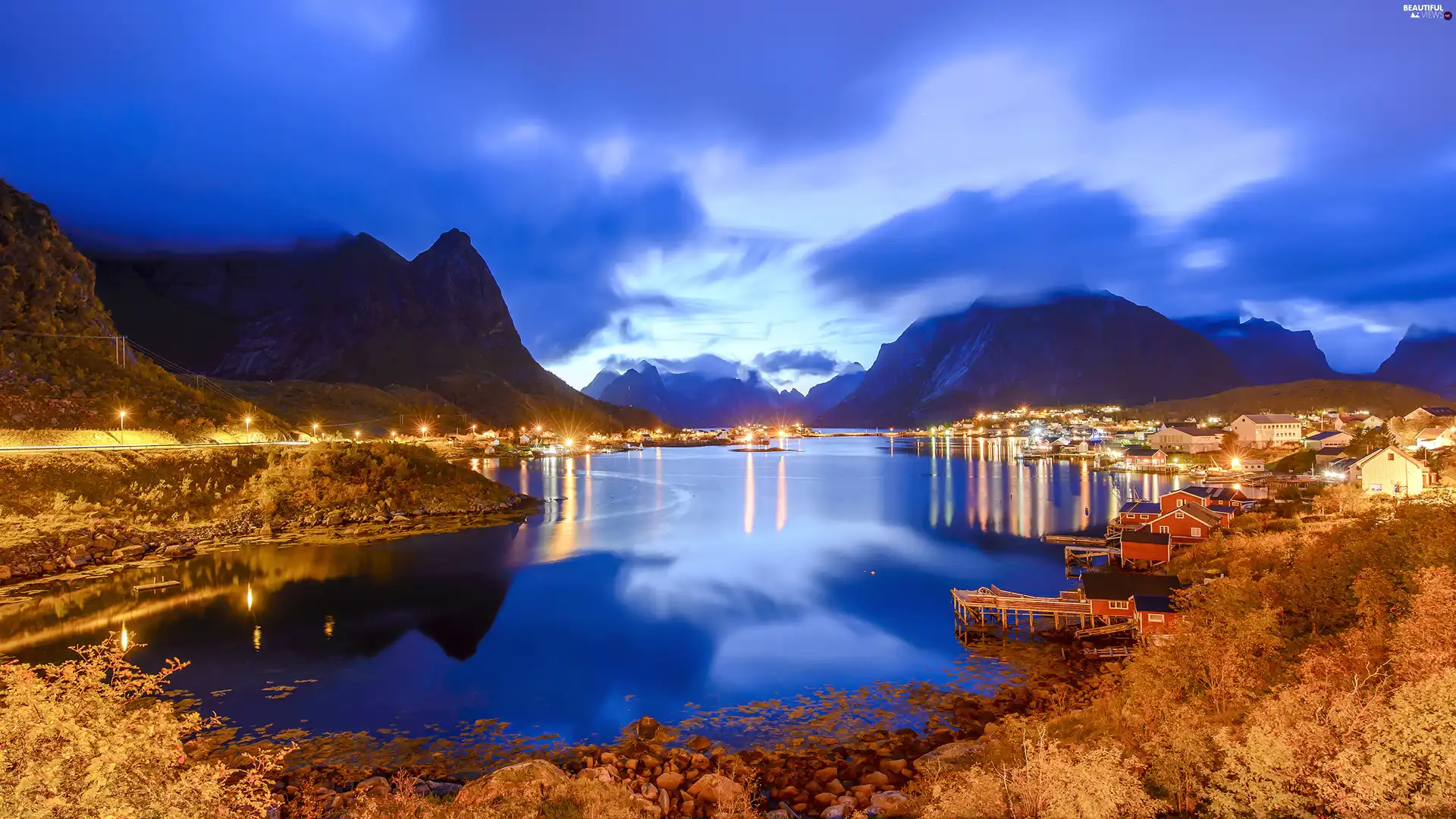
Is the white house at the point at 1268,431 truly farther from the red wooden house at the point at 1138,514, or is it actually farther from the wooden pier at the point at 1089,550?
the wooden pier at the point at 1089,550

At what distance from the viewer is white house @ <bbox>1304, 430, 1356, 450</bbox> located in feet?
238

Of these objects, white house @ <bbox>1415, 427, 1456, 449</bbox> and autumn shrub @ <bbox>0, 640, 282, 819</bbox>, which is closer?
autumn shrub @ <bbox>0, 640, 282, 819</bbox>

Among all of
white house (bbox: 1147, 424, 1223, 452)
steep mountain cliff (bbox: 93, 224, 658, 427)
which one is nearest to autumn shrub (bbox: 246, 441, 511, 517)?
white house (bbox: 1147, 424, 1223, 452)

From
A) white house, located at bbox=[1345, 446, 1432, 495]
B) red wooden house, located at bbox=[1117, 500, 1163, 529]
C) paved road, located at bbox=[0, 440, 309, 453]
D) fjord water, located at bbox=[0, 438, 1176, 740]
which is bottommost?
fjord water, located at bbox=[0, 438, 1176, 740]

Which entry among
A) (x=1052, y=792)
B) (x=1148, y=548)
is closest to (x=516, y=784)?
(x=1052, y=792)

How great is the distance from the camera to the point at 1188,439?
98438mm

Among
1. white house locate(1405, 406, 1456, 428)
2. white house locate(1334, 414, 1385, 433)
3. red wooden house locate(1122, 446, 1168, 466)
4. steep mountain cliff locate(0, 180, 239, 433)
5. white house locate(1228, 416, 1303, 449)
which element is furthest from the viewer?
white house locate(1228, 416, 1303, 449)

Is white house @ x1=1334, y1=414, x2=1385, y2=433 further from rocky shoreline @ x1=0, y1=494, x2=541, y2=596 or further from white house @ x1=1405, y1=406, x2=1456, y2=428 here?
rocky shoreline @ x1=0, y1=494, x2=541, y2=596

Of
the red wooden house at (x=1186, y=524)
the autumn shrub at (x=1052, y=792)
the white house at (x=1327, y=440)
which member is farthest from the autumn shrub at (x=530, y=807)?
the white house at (x=1327, y=440)

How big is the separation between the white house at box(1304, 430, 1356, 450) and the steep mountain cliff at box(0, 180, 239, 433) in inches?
4108

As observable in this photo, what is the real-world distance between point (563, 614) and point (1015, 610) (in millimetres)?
18576

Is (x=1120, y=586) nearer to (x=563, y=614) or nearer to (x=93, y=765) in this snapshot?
(x=563, y=614)

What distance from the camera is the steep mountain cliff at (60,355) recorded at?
4784 centimetres

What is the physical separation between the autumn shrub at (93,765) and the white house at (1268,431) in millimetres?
114479
